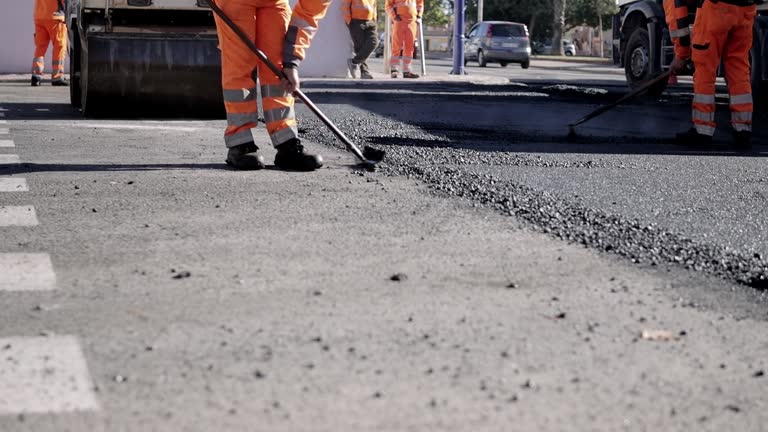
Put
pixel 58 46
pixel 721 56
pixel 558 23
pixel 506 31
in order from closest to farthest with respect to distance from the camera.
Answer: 1. pixel 721 56
2. pixel 58 46
3. pixel 506 31
4. pixel 558 23

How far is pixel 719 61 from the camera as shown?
9.77m

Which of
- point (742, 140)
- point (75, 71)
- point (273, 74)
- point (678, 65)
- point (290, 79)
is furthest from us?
point (75, 71)

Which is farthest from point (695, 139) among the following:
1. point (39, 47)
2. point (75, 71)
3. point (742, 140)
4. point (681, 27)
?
point (39, 47)

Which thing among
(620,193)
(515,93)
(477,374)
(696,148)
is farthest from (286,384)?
(515,93)

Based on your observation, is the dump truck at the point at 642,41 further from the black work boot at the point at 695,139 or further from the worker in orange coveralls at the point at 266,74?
the worker in orange coveralls at the point at 266,74

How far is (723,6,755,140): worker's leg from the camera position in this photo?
9.66 meters

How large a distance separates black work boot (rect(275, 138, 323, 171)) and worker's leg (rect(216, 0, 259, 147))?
23 cm

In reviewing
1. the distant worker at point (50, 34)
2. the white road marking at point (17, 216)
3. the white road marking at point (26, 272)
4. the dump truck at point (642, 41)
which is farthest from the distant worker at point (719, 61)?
the distant worker at point (50, 34)

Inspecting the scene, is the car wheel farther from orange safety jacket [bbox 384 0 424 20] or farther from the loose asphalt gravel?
the loose asphalt gravel

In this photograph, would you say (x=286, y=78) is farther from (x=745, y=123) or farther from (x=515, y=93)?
(x=515, y=93)

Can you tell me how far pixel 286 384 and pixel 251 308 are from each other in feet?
2.65

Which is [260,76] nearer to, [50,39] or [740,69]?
[740,69]

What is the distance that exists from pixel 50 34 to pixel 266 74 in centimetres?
1037

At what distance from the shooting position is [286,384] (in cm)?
300
